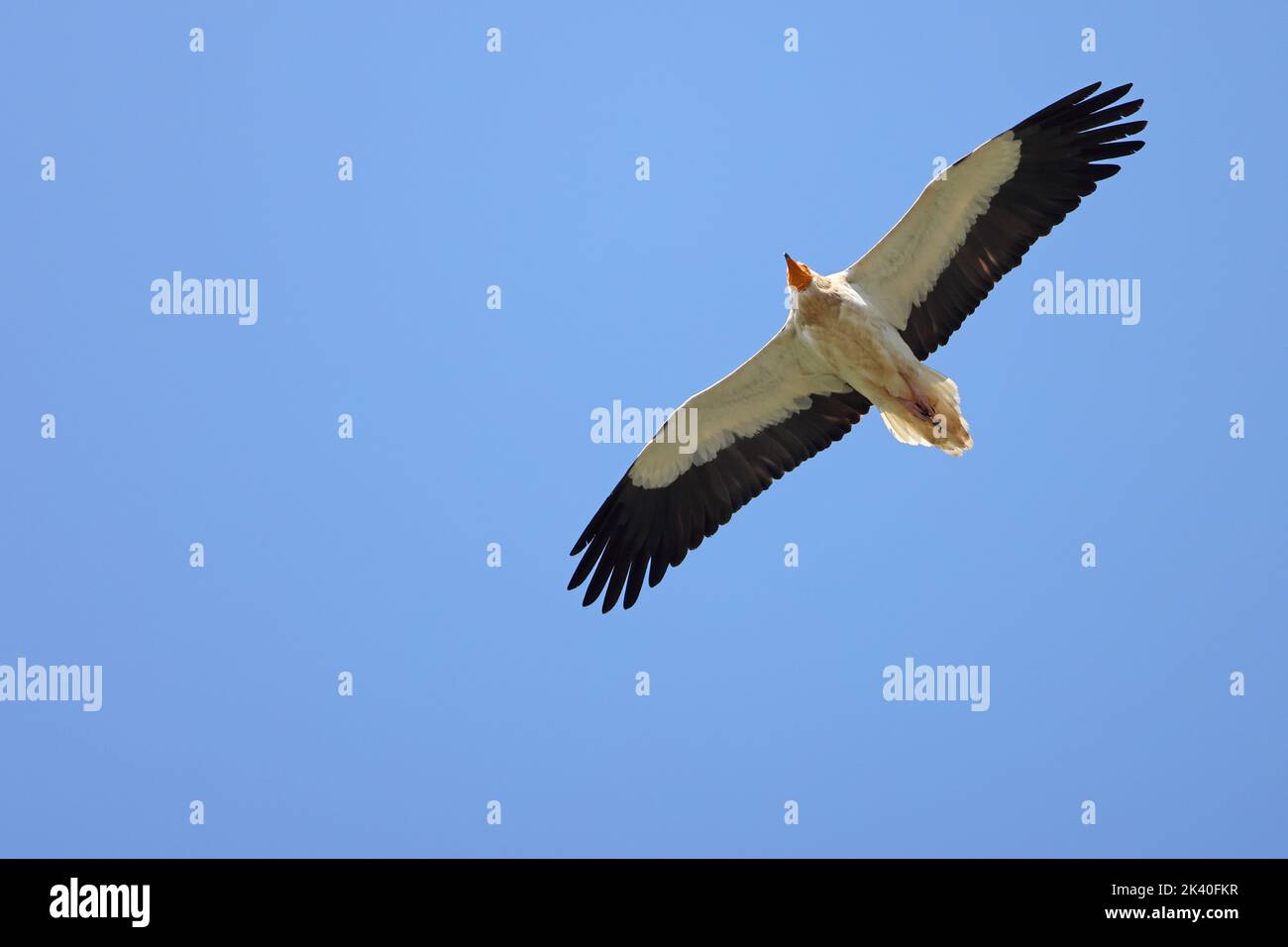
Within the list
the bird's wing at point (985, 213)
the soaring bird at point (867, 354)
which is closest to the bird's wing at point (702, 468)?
the soaring bird at point (867, 354)

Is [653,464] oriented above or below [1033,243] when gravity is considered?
below

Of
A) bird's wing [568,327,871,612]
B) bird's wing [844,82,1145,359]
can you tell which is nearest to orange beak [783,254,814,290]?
bird's wing [844,82,1145,359]

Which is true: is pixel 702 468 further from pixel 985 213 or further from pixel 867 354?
pixel 985 213

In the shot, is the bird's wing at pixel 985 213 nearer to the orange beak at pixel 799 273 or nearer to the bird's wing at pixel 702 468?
the orange beak at pixel 799 273

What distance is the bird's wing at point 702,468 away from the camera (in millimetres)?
14289

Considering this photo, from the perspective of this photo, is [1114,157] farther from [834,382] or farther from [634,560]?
[634,560]

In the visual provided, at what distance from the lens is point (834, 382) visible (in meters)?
14.2

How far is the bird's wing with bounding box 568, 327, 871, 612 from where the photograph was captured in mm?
14289

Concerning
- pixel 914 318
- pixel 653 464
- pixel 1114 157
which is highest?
pixel 1114 157

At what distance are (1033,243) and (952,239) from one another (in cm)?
70

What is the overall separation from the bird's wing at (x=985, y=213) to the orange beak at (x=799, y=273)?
0.58m

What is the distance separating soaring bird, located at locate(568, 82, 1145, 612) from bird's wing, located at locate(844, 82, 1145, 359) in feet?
0.04
